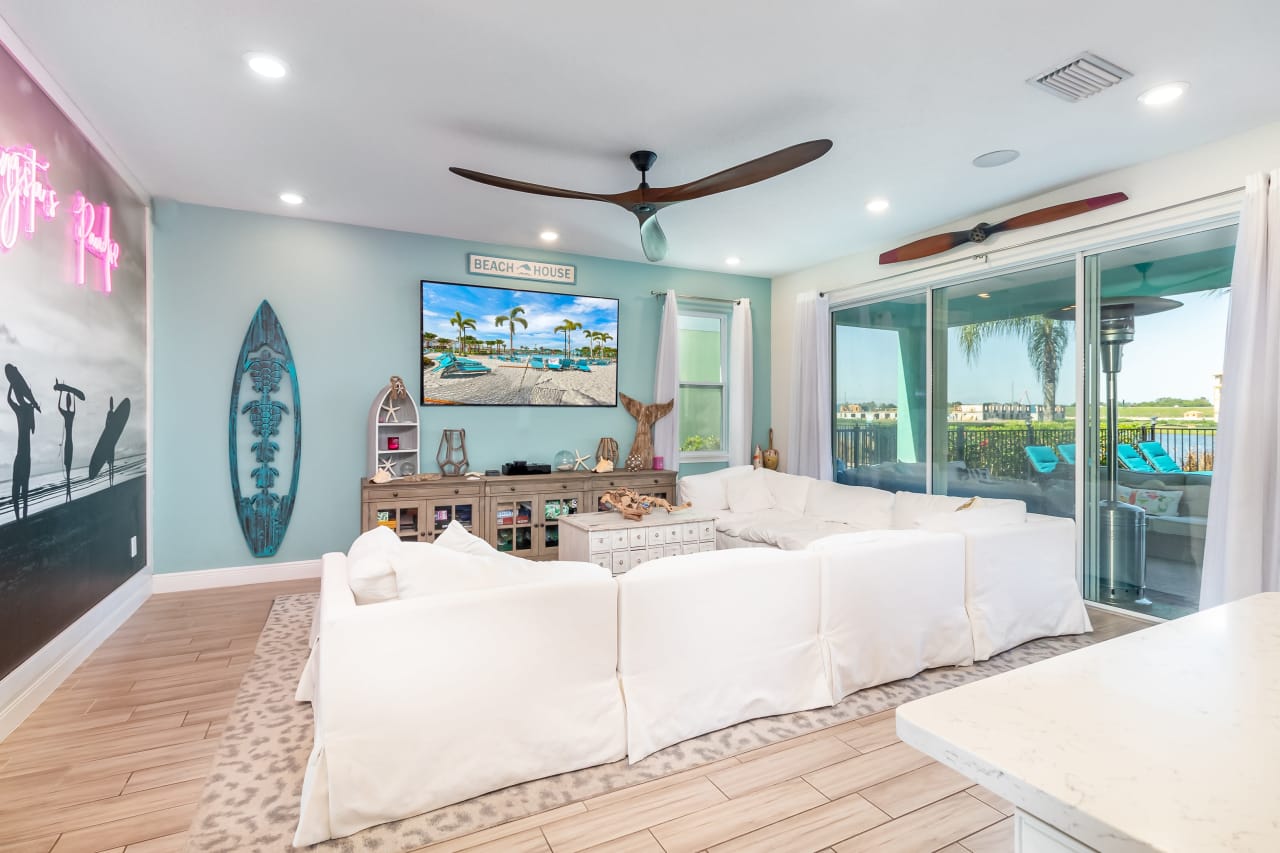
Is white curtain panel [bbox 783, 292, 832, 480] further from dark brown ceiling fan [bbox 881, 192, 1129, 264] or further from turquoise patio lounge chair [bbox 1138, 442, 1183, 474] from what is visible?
turquoise patio lounge chair [bbox 1138, 442, 1183, 474]

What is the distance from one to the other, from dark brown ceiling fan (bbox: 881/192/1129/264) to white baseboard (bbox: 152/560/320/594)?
16.3ft

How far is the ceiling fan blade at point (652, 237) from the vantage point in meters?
3.27

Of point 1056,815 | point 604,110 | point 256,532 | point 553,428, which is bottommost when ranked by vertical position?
point 256,532

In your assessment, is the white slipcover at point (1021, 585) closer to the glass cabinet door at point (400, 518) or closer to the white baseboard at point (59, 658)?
the glass cabinet door at point (400, 518)

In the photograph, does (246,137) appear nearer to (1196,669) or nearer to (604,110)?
(604,110)

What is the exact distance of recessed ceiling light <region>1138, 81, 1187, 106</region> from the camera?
8.81ft

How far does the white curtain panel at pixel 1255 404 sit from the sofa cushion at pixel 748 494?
2.73 metres

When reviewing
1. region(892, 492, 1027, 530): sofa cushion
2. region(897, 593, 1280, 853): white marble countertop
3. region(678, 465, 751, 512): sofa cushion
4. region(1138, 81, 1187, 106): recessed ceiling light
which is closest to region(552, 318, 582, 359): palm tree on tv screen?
region(678, 465, 751, 512): sofa cushion

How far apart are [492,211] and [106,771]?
3.50 meters

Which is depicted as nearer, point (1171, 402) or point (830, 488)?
point (1171, 402)

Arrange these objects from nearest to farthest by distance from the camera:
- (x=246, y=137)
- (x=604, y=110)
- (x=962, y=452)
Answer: (x=604, y=110), (x=246, y=137), (x=962, y=452)

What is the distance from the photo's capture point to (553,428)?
5344mm

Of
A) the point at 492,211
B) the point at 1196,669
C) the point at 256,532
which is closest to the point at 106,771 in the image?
the point at 256,532

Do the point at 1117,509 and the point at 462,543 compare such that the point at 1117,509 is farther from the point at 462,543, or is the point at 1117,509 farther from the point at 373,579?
the point at 373,579
